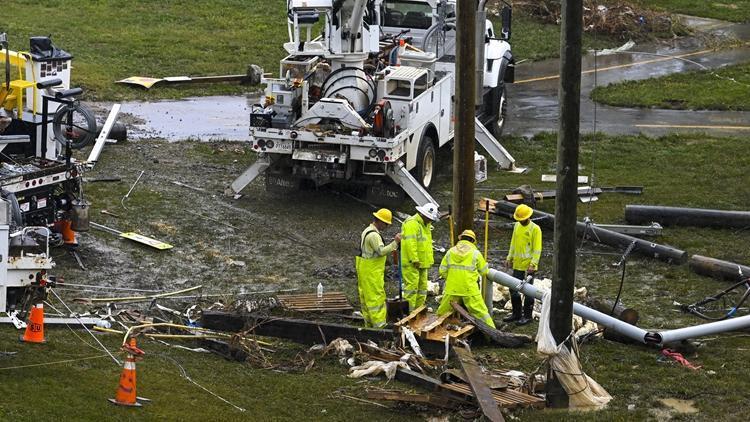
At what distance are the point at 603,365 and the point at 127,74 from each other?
1949 cm

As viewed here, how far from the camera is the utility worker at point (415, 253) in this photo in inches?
616

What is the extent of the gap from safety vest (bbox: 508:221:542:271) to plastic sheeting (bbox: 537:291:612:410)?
329 centimetres

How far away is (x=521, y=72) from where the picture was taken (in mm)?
34312

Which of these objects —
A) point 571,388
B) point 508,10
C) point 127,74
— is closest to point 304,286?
point 571,388

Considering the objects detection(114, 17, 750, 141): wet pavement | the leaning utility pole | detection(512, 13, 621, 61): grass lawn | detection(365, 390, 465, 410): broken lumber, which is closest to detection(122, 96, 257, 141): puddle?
detection(114, 17, 750, 141): wet pavement

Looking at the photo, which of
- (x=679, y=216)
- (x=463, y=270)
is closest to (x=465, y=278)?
(x=463, y=270)

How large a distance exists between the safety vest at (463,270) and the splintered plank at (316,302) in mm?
1628

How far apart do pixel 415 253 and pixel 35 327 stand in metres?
4.46

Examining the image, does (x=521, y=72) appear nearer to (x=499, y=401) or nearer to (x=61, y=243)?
(x=61, y=243)

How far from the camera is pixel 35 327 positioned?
13719mm

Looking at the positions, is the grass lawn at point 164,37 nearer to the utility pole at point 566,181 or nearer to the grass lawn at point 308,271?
the grass lawn at point 308,271

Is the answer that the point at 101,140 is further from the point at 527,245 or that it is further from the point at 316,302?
the point at 527,245

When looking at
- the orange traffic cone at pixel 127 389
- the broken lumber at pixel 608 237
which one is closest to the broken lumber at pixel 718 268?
the broken lumber at pixel 608 237

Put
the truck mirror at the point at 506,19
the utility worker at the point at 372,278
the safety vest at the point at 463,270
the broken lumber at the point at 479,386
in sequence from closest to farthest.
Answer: the broken lumber at the point at 479,386 < the safety vest at the point at 463,270 < the utility worker at the point at 372,278 < the truck mirror at the point at 506,19
